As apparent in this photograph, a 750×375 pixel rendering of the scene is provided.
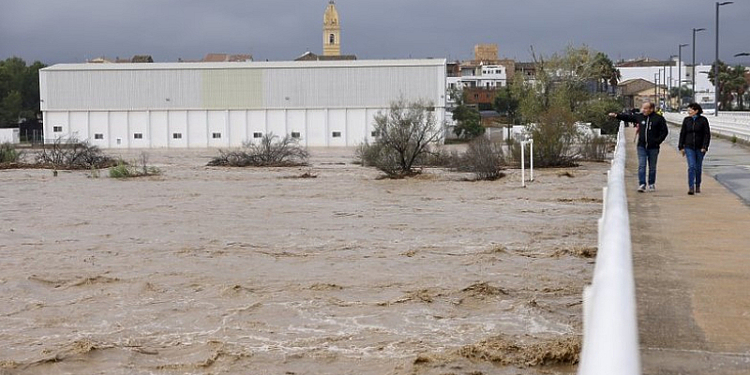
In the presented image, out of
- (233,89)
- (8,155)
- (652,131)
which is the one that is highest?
(233,89)

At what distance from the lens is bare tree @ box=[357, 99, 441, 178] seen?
42688mm

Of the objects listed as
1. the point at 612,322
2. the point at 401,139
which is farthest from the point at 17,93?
the point at 612,322

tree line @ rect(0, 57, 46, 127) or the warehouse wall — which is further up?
tree line @ rect(0, 57, 46, 127)

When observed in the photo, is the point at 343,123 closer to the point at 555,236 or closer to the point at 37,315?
the point at 555,236

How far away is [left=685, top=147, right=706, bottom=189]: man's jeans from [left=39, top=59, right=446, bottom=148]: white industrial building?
65804mm

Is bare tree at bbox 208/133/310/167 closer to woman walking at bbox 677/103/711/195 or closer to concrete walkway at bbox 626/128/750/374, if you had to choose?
woman walking at bbox 677/103/711/195

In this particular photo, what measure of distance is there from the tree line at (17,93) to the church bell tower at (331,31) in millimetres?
83483

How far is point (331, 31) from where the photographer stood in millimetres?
195000

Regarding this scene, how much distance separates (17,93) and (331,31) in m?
94.4

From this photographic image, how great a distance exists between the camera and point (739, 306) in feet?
29.3

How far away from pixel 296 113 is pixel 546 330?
244 ft

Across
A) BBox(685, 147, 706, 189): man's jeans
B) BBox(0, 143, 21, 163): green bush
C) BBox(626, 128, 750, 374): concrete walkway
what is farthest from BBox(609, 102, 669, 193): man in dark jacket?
BBox(0, 143, 21, 163): green bush

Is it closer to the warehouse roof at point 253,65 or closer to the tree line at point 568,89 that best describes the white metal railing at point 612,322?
the tree line at point 568,89

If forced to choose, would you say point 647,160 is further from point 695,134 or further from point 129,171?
point 129,171
